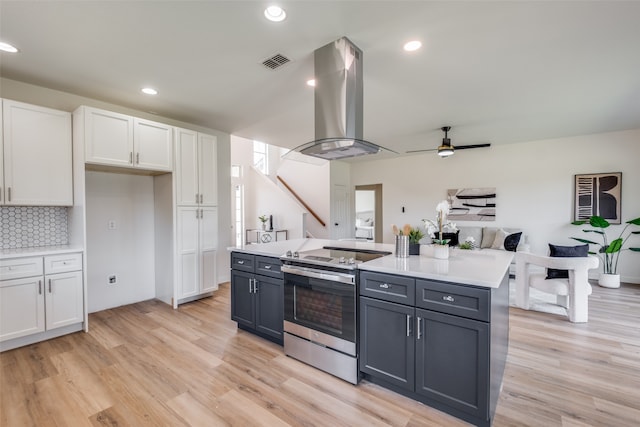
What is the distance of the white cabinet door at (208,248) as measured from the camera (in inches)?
160

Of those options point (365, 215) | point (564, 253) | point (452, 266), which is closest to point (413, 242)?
point (452, 266)

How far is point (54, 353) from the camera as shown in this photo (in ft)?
8.58

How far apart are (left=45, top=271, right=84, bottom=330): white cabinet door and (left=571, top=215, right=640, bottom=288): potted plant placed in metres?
7.17

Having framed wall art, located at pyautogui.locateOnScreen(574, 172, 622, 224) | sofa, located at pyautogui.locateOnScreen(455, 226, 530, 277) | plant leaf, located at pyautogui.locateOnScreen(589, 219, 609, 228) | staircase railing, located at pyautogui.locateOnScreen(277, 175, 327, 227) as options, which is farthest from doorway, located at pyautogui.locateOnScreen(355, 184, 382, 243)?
plant leaf, located at pyautogui.locateOnScreen(589, 219, 609, 228)

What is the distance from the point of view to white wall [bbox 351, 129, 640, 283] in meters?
4.93

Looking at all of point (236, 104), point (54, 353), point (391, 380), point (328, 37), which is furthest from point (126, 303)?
point (328, 37)

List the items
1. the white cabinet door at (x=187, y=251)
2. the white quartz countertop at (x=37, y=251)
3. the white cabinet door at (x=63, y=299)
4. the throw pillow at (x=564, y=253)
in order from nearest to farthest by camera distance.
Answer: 1. the white quartz countertop at (x=37, y=251)
2. the white cabinet door at (x=63, y=299)
3. the throw pillow at (x=564, y=253)
4. the white cabinet door at (x=187, y=251)

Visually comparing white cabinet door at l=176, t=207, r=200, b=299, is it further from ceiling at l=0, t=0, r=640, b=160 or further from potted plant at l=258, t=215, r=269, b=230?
potted plant at l=258, t=215, r=269, b=230

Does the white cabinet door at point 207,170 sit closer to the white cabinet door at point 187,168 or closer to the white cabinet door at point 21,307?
the white cabinet door at point 187,168

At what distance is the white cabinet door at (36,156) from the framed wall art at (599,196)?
7.77m

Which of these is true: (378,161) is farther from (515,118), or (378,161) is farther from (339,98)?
(339,98)

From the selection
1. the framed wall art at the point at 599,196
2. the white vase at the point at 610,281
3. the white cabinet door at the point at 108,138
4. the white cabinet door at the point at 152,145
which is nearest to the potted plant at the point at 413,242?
the white cabinet door at the point at 152,145

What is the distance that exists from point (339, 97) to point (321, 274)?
57.3 inches

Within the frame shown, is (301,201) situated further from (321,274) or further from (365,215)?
(321,274)
